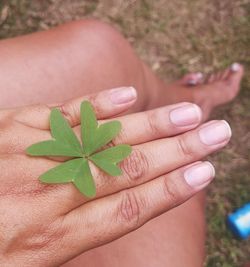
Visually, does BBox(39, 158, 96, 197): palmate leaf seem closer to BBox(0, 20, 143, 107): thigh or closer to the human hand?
the human hand

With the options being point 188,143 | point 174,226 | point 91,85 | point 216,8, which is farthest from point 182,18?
point 188,143

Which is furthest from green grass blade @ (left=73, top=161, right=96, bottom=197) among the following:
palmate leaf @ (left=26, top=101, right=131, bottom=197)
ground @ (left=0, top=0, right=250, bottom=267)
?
ground @ (left=0, top=0, right=250, bottom=267)

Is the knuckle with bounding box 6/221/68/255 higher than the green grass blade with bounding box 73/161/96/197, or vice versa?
the green grass blade with bounding box 73/161/96/197

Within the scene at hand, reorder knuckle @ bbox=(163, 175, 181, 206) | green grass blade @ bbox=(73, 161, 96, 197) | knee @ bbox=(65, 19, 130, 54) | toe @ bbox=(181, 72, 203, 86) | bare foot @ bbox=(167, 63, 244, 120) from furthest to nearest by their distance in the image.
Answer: toe @ bbox=(181, 72, 203, 86)
bare foot @ bbox=(167, 63, 244, 120)
knee @ bbox=(65, 19, 130, 54)
knuckle @ bbox=(163, 175, 181, 206)
green grass blade @ bbox=(73, 161, 96, 197)

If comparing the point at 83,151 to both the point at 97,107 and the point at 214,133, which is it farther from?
the point at 214,133

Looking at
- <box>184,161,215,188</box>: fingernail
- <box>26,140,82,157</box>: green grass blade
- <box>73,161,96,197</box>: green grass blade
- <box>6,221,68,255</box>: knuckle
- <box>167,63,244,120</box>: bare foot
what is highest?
<box>26,140,82,157</box>: green grass blade

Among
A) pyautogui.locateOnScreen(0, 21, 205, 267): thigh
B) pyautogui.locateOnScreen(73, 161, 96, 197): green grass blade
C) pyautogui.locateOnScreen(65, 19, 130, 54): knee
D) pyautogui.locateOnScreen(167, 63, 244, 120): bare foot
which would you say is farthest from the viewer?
pyautogui.locateOnScreen(167, 63, 244, 120): bare foot

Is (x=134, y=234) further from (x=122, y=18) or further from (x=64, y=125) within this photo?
(x=122, y=18)

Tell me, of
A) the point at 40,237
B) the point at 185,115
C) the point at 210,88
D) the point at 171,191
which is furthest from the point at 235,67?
the point at 40,237
